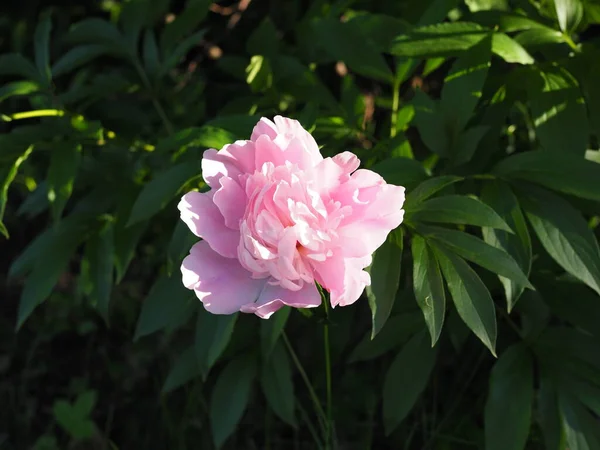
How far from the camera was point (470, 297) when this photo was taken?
0.91 m

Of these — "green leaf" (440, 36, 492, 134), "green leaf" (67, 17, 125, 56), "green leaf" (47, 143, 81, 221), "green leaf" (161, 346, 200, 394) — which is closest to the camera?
"green leaf" (440, 36, 492, 134)

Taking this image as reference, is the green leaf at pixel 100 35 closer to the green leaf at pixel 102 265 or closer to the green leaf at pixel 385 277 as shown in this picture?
the green leaf at pixel 102 265

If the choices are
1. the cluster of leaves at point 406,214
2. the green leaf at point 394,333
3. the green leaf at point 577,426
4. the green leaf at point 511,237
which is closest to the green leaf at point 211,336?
the cluster of leaves at point 406,214

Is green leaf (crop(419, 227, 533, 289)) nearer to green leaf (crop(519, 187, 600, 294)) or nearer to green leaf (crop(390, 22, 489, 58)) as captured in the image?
green leaf (crop(519, 187, 600, 294))

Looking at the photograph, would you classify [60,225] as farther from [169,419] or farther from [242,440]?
[242,440]

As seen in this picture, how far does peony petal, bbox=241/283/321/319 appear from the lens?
2.53 ft

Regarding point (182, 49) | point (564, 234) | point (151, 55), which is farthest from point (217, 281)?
point (151, 55)

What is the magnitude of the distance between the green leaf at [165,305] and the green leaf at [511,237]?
0.52m

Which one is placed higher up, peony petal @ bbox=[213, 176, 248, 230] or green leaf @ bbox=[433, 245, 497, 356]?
peony petal @ bbox=[213, 176, 248, 230]

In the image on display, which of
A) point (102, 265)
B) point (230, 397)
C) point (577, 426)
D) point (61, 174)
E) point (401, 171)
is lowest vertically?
point (230, 397)

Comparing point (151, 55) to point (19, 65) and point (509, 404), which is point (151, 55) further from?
point (509, 404)

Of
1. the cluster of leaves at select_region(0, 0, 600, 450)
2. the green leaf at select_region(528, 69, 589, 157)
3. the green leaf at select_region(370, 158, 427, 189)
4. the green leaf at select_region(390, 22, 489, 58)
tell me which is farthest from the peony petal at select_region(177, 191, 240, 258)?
the green leaf at select_region(528, 69, 589, 157)

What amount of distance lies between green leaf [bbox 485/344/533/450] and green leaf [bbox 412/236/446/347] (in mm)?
330

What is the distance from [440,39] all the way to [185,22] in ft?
1.96
